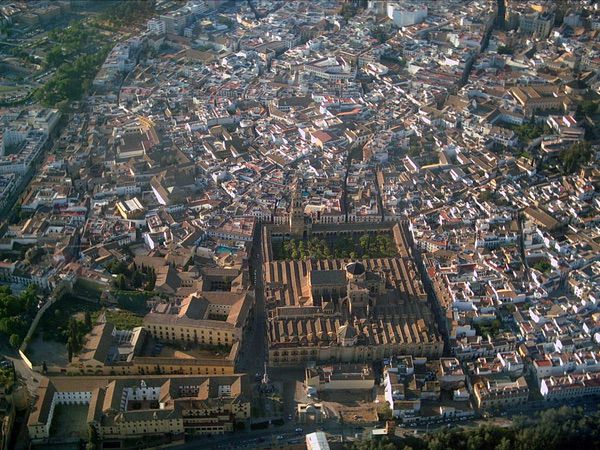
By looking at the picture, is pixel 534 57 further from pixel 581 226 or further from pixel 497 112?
pixel 581 226

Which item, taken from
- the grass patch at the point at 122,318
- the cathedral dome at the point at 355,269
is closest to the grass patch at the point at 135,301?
the grass patch at the point at 122,318

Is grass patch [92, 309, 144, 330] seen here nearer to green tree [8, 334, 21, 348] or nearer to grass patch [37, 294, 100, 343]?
grass patch [37, 294, 100, 343]

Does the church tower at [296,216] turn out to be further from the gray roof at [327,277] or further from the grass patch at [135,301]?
the grass patch at [135,301]

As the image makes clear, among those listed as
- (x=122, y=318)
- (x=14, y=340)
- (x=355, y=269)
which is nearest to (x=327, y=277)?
(x=355, y=269)

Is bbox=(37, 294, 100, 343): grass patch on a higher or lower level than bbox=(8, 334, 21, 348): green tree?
lower

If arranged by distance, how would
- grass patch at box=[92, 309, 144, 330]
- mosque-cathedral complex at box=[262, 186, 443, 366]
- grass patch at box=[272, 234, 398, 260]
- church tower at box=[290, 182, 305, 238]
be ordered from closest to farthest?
mosque-cathedral complex at box=[262, 186, 443, 366] < grass patch at box=[92, 309, 144, 330] < grass patch at box=[272, 234, 398, 260] < church tower at box=[290, 182, 305, 238]

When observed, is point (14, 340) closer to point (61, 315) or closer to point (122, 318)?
point (61, 315)

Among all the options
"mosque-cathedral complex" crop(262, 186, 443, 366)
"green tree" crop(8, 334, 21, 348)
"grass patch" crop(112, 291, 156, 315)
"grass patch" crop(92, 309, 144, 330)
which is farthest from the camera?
"grass patch" crop(112, 291, 156, 315)

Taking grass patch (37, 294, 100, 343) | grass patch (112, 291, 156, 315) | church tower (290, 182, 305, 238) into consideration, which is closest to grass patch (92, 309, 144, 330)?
grass patch (112, 291, 156, 315)
